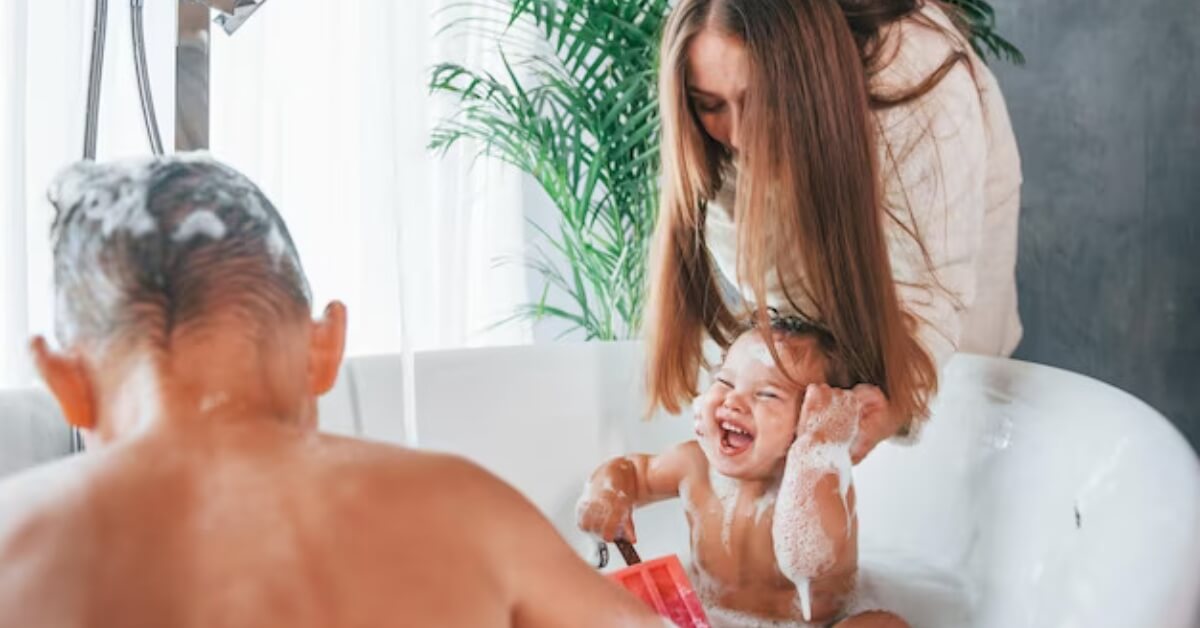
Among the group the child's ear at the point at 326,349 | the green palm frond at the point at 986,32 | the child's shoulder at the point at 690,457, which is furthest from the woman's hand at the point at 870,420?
the green palm frond at the point at 986,32

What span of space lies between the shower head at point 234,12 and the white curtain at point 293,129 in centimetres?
3

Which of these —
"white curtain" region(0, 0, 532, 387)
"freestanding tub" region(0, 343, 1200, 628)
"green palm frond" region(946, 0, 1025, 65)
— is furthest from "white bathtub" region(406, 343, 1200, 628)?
"green palm frond" region(946, 0, 1025, 65)

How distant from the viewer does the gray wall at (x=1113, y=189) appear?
146 cm

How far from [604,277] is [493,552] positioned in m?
0.92

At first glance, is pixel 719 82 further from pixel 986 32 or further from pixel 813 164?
pixel 986 32

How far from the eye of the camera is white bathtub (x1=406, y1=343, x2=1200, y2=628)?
740 mm

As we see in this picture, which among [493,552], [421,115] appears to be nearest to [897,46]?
[421,115]

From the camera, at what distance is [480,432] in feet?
2.93

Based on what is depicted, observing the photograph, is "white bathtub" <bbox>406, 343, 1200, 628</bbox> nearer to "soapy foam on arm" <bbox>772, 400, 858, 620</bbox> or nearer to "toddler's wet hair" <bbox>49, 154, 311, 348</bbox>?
"soapy foam on arm" <bbox>772, 400, 858, 620</bbox>

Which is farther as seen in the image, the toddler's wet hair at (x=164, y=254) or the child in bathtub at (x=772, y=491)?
the child in bathtub at (x=772, y=491)

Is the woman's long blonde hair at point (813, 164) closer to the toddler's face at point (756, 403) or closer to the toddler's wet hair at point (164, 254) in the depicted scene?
the toddler's face at point (756, 403)

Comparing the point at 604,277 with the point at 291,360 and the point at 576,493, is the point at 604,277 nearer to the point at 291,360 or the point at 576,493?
the point at 576,493

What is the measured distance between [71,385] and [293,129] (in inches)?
12.3

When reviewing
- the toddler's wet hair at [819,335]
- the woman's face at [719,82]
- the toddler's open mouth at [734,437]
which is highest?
the woman's face at [719,82]
